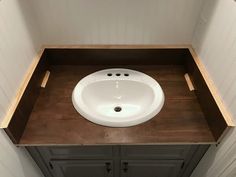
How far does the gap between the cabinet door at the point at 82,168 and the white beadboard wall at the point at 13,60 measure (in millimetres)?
134

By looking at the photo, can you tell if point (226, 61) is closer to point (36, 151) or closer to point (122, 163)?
point (122, 163)

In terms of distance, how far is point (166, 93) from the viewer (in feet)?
3.70

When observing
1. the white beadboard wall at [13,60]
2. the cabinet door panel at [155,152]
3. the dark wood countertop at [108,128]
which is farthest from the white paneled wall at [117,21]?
the cabinet door panel at [155,152]

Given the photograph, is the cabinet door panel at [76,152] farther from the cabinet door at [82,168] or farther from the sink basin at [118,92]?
the sink basin at [118,92]

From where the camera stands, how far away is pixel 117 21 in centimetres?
112

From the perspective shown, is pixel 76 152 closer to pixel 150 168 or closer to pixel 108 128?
pixel 108 128

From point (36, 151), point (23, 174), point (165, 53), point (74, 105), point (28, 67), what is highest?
point (165, 53)

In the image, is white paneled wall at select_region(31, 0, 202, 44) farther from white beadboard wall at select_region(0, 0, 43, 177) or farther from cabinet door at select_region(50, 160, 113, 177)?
cabinet door at select_region(50, 160, 113, 177)

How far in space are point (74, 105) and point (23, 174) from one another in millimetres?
400

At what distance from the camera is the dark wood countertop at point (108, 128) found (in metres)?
0.91

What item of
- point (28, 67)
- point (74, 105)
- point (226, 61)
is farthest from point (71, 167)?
point (226, 61)

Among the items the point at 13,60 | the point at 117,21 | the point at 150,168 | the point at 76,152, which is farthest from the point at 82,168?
the point at 117,21

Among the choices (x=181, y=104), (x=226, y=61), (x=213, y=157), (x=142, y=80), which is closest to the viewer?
(x=226, y=61)

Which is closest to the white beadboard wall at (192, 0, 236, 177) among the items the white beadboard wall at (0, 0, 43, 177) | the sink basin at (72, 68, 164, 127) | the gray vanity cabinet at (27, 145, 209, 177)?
the gray vanity cabinet at (27, 145, 209, 177)
